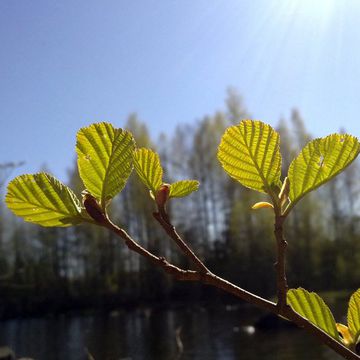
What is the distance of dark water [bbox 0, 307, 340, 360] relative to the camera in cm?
925

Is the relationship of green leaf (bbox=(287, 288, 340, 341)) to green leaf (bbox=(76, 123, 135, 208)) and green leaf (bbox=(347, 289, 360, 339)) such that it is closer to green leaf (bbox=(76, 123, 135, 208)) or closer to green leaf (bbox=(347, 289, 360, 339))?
green leaf (bbox=(347, 289, 360, 339))

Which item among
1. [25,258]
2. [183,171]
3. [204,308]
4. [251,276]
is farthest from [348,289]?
[25,258]

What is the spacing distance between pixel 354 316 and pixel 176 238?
0.12 meters

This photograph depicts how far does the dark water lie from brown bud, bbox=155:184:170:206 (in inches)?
280

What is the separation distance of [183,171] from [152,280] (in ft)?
19.7

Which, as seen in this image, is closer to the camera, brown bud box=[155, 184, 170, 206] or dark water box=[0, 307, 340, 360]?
brown bud box=[155, 184, 170, 206]

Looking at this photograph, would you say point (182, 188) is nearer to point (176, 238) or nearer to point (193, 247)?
point (176, 238)

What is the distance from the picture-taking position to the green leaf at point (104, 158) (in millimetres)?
294

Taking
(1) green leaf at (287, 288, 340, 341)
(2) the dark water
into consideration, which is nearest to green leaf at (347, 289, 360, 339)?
(1) green leaf at (287, 288, 340, 341)

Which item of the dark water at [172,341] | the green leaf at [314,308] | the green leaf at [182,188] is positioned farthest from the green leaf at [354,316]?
the dark water at [172,341]

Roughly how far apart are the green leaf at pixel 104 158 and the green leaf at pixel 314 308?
0.41 feet

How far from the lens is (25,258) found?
2459cm

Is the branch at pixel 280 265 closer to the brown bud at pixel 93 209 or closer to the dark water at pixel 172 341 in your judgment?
the brown bud at pixel 93 209

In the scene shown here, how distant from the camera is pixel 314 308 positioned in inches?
12.2
